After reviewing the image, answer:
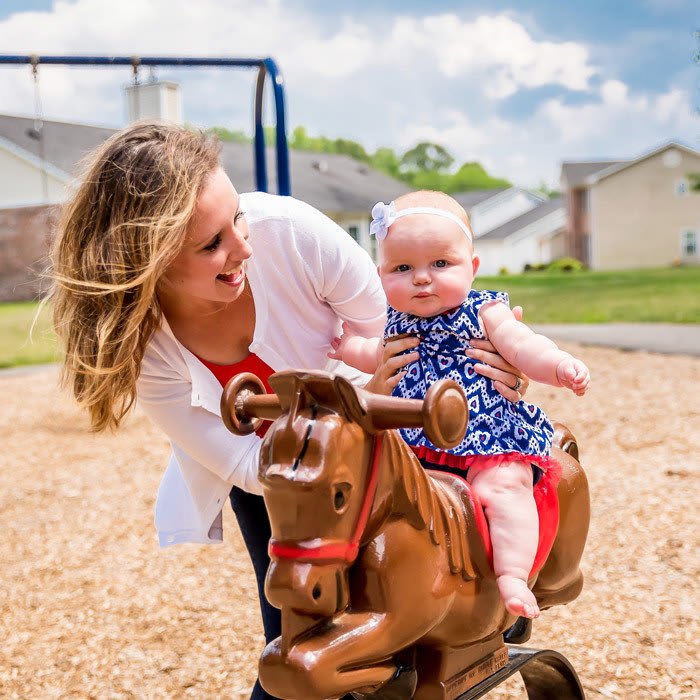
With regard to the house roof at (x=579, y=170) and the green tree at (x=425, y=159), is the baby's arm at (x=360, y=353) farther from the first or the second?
the green tree at (x=425, y=159)

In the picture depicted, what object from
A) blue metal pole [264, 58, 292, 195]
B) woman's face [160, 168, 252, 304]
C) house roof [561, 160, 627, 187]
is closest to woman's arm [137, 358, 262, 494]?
woman's face [160, 168, 252, 304]

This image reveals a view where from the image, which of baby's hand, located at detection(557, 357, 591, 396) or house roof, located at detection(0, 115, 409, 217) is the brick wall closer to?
house roof, located at detection(0, 115, 409, 217)

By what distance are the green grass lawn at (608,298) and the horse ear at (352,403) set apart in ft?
43.9

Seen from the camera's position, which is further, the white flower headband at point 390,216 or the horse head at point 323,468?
the white flower headband at point 390,216

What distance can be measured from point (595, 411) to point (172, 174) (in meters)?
5.71

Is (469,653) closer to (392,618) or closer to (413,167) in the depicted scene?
(392,618)

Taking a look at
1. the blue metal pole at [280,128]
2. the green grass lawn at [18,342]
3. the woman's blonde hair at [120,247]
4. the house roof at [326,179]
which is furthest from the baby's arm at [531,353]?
the house roof at [326,179]

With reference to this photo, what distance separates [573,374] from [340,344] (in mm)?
768

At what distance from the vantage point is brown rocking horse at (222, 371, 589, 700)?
123 centimetres

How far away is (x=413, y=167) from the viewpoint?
76.6 metres

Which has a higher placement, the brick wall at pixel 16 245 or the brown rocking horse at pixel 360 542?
the brick wall at pixel 16 245

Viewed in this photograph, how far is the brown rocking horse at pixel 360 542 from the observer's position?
1.23m

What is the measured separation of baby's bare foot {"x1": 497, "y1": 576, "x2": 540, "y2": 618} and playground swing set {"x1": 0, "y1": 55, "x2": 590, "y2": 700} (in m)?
0.03

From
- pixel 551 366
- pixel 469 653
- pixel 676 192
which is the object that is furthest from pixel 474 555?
pixel 676 192
